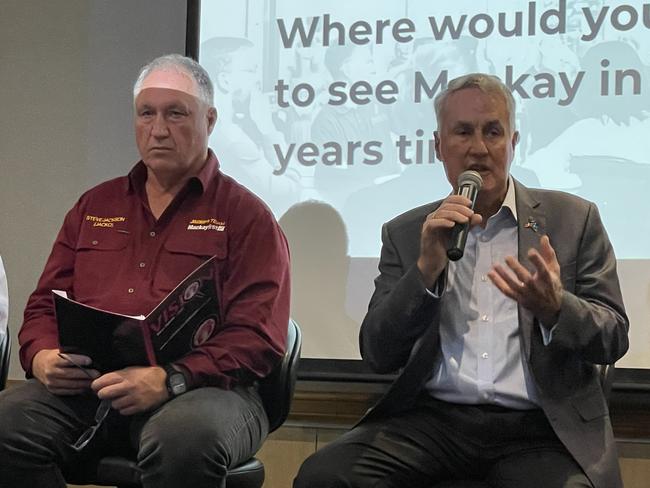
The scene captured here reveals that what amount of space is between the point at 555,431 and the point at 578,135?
133cm

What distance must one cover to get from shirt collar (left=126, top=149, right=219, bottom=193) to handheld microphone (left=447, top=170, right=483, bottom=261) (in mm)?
723

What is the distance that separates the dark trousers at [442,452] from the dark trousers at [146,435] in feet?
0.65

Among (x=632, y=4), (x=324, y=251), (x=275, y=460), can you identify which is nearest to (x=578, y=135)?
(x=632, y=4)

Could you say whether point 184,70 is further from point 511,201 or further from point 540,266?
point 540,266

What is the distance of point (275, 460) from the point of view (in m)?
3.37

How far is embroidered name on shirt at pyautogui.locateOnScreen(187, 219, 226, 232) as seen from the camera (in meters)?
2.48

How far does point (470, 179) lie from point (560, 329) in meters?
0.42

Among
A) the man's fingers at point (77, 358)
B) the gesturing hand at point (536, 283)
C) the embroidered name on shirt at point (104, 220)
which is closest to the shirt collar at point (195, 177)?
the embroidered name on shirt at point (104, 220)

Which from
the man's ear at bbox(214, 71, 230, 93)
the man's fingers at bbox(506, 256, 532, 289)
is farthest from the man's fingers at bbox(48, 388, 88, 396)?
the man's ear at bbox(214, 71, 230, 93)

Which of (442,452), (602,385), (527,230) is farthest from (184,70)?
(602,385)

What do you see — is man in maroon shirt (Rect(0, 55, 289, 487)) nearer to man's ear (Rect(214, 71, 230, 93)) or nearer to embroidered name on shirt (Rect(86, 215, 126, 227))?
embroidered name on shirt (Rect(86, 215, 126, 227))

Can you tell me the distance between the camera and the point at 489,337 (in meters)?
2.31

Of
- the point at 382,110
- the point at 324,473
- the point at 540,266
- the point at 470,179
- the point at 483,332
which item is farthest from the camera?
the point at 382,110

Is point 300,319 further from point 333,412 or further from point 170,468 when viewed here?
point 170,468
